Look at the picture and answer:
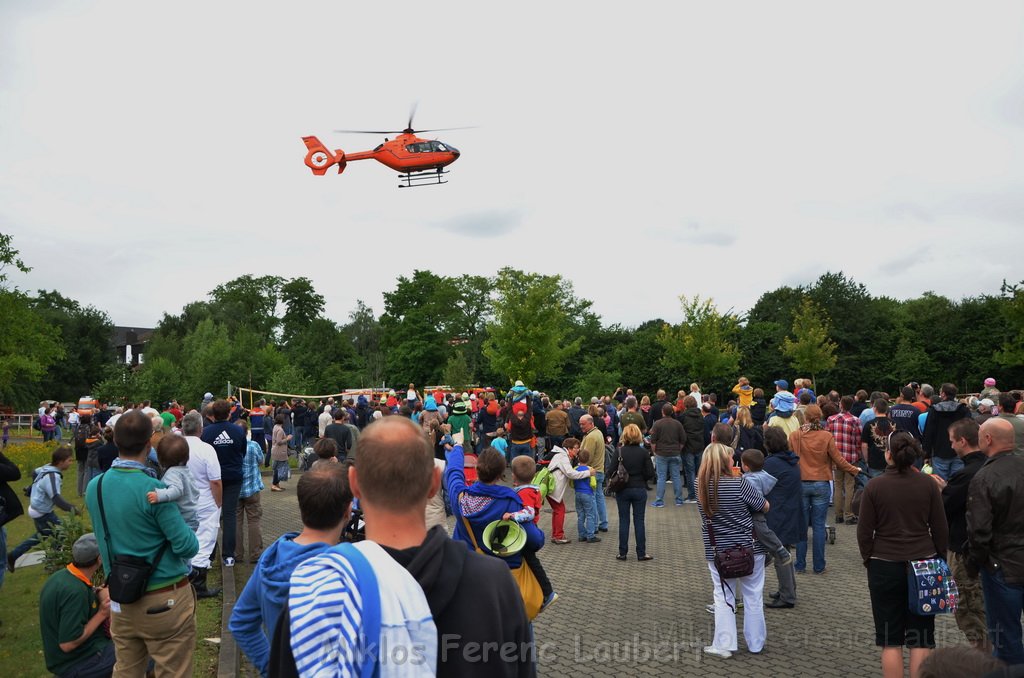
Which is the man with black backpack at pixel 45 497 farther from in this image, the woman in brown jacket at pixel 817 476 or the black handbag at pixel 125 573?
the woman in brown jacket at pixel 817 476

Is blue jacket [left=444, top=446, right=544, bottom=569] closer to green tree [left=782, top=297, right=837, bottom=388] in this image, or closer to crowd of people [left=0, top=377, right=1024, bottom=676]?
crowd of people [left=0, top=377, right=1024, bottom=676]

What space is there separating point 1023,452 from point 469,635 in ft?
23.9

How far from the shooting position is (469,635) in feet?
6.08

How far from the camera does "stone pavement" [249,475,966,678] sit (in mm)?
6082

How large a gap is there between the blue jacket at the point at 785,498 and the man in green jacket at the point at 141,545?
19.7 feet

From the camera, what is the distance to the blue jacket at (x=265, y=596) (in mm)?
3015

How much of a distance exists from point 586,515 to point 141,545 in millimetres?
7701

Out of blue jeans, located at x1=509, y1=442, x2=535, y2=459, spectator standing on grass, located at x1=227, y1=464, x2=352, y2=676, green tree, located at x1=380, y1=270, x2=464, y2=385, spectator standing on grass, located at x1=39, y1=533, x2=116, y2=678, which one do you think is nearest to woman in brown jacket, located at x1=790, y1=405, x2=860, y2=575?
blue jeans, located at x1=509, y1=442, x2=535, y2=459

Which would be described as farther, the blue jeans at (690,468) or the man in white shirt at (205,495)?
the blue jeans at (690,468)

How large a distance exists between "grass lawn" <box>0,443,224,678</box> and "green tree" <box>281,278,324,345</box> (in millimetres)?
78182

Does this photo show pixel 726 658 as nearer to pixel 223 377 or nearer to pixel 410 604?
pixel 410 604

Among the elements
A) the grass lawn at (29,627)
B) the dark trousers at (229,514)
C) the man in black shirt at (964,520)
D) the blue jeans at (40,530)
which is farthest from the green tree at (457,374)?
the man in black shirt at (964,520)

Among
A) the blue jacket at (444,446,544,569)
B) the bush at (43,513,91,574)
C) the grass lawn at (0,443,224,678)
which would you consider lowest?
the grass lawn at (0,443,224,678)

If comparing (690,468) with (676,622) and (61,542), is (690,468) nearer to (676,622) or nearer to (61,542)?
(676,622)
